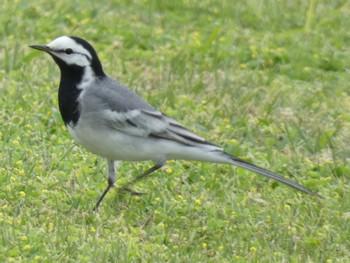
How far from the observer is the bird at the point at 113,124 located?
745cm

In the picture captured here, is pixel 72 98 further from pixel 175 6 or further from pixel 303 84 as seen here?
pixel 175 6

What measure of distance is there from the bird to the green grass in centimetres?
38

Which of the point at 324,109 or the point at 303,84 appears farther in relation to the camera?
the point at 303,84

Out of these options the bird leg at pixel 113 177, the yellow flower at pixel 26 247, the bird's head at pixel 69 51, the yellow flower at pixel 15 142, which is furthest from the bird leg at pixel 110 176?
the yellow flower at pixel 26 247

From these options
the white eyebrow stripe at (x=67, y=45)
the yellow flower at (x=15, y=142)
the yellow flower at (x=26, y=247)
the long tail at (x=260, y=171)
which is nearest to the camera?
the yellow flower at (x=26, y=247)

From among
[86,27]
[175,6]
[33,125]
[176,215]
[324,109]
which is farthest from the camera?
[175,6]

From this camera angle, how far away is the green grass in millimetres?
7156

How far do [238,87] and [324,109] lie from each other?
32.5 inches

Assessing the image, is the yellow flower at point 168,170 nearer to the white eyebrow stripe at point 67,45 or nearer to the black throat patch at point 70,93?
the black throat patch at point 70,93

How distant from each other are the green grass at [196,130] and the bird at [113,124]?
1.23 ft

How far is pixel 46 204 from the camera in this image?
751 centimetres

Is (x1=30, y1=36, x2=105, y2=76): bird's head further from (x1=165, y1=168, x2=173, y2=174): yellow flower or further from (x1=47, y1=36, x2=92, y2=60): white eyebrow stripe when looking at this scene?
(x1=165, y1=168, x2=173, y2=174): yellow flower

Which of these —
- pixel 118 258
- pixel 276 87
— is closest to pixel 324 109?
pixel 276 87

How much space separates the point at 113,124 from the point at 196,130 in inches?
74.9
